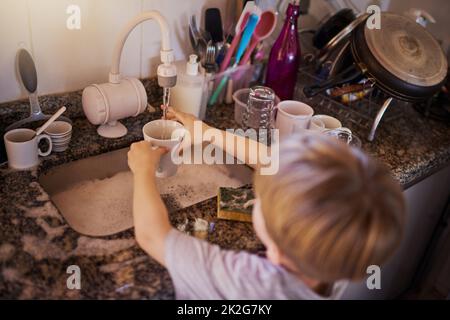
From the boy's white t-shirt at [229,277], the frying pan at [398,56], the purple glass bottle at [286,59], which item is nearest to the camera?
the boy's white t-shirt at [229,277]

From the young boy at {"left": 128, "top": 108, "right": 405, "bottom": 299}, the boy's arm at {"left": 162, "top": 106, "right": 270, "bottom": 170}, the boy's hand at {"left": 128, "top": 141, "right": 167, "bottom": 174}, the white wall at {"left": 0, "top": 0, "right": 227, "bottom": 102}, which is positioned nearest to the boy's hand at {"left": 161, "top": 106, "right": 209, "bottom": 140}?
the boy's arm at {"left": 162, "top": 106, "right": 270, "bottom": 170}

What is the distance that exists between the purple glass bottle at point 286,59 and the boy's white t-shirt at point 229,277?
0.68m

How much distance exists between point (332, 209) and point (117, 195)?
0.59 meters

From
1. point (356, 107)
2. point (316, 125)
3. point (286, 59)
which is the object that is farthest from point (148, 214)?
point (356, 107)

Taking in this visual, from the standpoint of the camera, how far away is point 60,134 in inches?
38.3

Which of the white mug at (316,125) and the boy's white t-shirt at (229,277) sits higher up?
the white mug at (316,125)

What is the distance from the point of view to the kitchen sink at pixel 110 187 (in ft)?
3.13

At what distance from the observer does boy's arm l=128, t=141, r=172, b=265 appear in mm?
752

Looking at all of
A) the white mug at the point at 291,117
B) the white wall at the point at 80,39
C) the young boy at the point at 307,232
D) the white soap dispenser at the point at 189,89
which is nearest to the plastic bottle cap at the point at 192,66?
the white soap dispenser at the point at 189,89

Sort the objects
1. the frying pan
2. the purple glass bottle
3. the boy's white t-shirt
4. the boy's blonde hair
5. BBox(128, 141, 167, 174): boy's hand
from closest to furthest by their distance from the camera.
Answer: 1. the boy's blonde hair
2. the boy's white t-shirt
3. BBox(128, 141, 167, 174): boy's hand
4. the frying pan
5. the purple glass bottle

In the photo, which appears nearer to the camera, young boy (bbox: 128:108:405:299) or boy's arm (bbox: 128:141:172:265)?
young boy (bbox: 128:108:405:299)

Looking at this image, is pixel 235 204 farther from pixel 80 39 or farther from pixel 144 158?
pixel 80 39

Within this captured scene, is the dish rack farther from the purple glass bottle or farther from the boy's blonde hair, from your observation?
the boy's blonde hair

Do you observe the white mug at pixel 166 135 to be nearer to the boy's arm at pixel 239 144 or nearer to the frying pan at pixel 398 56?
the boy's arm at pixel 239 144
